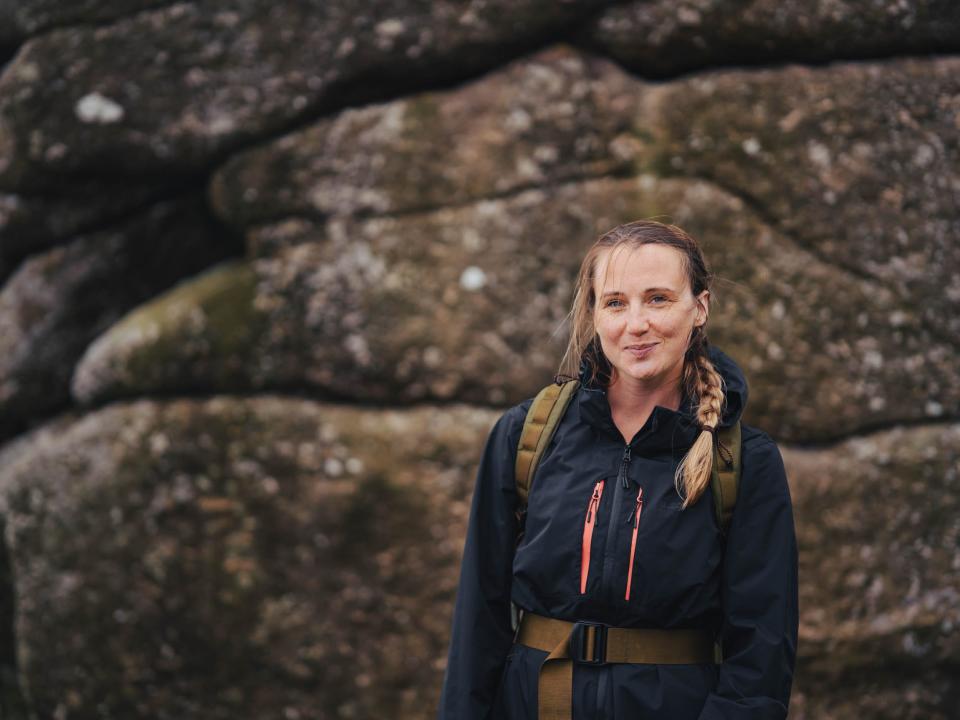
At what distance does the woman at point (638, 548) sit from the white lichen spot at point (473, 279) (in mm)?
2045

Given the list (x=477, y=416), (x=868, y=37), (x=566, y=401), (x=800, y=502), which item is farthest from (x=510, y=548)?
(x=868, y=37)

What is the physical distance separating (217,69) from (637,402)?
363 cm

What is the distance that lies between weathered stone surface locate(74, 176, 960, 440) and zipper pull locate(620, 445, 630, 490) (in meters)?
2.20

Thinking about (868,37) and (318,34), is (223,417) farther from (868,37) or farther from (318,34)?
(868,37)

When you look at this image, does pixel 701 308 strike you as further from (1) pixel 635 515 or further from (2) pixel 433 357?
(2) pixel 433 357

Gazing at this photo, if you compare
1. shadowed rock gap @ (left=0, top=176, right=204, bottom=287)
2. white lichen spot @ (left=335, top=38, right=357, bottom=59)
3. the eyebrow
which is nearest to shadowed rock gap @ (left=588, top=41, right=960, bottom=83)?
white lichen spot @ (left=335, top=38, right=357, bottom=59)

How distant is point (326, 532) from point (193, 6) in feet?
10.2

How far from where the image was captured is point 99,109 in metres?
5.71

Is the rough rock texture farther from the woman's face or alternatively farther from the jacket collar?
the woman's face

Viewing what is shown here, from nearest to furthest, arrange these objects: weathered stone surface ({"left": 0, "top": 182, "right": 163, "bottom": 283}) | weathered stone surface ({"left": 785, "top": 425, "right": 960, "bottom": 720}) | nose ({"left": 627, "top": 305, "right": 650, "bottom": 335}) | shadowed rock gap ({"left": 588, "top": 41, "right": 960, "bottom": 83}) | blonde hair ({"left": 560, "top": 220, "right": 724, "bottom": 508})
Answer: blonde hair ({"left": 560, "top": 220, "right": 724, "bottom": 508}), nose ({"left": 627, "top": 305, "right": 650, "bottom": 335}), weathered stone surface ({"left": 785, "top": 425, "right": 960, "bottom": 720}), shadowed rock gap ({"left": 588, "top": 41, "right": 960, "bottom": 83}), weathered stone surface ({"left": 0, "top": 182, "right": 163, "bottom": 283})

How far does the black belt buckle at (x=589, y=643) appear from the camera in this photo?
2.97 m

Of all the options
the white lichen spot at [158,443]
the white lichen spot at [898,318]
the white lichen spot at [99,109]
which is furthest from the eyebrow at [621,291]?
the white lichen spot at [99,109]

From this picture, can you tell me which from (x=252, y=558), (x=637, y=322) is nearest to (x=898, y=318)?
(x=637, y=322)

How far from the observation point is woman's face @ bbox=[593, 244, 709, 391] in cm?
309
